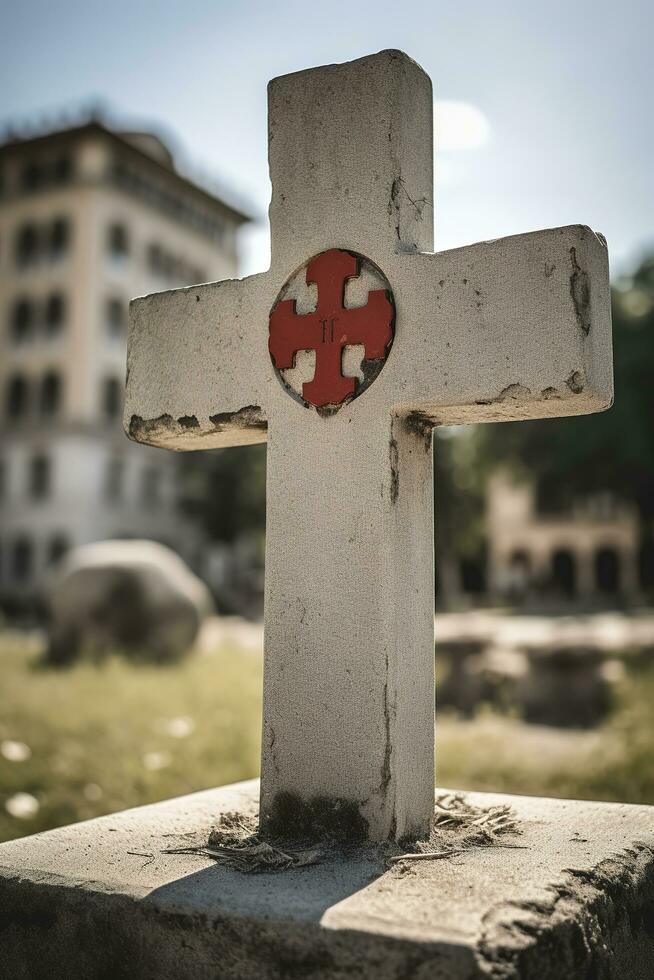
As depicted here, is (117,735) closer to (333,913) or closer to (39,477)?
(333,913)

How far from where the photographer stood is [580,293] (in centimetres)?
211

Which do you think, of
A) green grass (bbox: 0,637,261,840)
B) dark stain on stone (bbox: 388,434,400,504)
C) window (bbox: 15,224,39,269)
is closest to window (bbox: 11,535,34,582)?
window (bbox: 15,224,39,269)

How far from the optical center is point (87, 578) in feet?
36.6

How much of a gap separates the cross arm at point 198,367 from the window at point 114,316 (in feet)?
89.8

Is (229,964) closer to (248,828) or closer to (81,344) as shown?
(248,828)

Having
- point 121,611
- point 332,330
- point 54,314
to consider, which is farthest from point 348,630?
point 54,314

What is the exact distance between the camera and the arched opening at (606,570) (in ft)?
120

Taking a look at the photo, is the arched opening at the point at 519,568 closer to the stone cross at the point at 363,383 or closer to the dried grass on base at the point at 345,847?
the dried grass on base at the point at 345,847

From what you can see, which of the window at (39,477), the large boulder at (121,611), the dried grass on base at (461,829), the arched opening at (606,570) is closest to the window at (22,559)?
the window at (39,477)

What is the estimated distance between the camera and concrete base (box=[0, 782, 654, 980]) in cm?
161

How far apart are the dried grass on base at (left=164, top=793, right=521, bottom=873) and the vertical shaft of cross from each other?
2.6 inches

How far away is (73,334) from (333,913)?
1113 inches

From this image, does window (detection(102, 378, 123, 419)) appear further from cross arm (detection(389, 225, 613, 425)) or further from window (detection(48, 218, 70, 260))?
cross arm (detection(389, 225, 613, 425))

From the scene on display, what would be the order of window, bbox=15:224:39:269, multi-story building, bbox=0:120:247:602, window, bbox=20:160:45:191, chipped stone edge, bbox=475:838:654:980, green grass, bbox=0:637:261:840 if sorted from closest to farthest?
1. chipped stone edge, bbox=475:838:654:980
2. green grass, bbox=0:637:261:840
3. multi-story building, bbox=0:120:247:602
4. window, bbox=15:224:39:269
5. window, bbox=20:160:45:191
